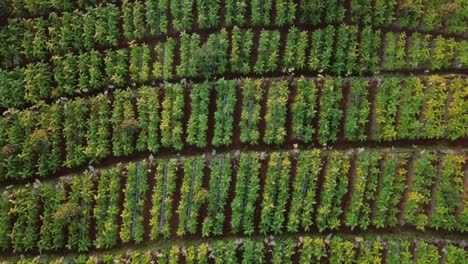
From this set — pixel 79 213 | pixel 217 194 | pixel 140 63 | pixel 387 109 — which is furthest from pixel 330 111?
pixel 79 213

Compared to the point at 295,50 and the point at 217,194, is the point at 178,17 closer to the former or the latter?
the point at 295,50

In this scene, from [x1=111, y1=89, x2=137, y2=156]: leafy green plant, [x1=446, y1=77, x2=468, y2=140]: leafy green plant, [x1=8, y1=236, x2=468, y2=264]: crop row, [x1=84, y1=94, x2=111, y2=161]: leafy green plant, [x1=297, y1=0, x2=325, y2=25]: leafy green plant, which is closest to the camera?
[x1=8, y1=236, x2=468, y2=264]: crop row

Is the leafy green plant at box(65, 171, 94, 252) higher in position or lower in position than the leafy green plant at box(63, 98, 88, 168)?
lower

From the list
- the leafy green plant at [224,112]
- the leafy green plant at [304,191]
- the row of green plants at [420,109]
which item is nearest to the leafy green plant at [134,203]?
the leafy green plant at [224,112]

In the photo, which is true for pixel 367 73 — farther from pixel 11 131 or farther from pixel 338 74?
pixel 11 131

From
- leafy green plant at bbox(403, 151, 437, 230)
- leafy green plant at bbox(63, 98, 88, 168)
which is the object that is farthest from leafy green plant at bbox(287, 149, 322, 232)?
leafy green plant at bbox(63, 98, 88, 168)

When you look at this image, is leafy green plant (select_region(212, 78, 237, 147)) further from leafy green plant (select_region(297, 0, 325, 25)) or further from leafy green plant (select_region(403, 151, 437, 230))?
leafy green plant (select_region(403, 151, 437, 230))

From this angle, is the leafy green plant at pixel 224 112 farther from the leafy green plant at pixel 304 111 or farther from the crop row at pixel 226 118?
the leafy green plant at pixel 304 111
